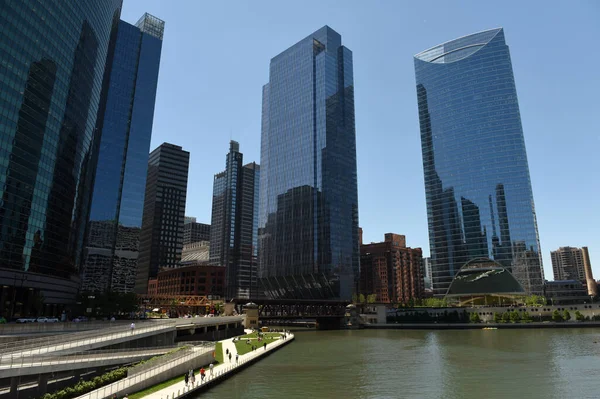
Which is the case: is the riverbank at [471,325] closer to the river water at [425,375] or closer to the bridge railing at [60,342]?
the river water at [425,375]

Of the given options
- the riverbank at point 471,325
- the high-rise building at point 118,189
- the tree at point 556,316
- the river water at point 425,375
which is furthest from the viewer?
the high-rise building at point 118,189

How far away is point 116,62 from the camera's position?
194625 millimetres

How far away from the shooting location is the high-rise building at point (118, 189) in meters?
174

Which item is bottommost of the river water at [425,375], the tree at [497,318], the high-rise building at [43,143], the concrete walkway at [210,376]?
the river water at [425,375]

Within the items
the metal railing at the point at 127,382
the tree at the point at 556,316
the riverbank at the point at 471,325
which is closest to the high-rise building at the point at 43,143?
the metal railing at the point at 127,382

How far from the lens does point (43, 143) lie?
322ft

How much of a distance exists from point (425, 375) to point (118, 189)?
161m

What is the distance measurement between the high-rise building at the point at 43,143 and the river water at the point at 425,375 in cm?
5962

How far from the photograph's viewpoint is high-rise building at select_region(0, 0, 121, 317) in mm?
87250

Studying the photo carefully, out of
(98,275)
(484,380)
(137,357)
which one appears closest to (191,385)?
(137,357)

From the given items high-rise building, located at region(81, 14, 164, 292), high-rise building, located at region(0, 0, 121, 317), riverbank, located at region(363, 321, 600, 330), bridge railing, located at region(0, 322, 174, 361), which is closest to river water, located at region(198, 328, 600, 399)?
bridge railing, located at region(0, 322, 174, 361)

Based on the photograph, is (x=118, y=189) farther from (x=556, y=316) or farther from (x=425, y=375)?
(x=556, y=316)

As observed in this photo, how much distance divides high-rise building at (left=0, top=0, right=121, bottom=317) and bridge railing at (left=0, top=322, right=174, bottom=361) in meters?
48.5

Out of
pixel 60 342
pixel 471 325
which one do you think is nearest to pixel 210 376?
pixel 60 342
